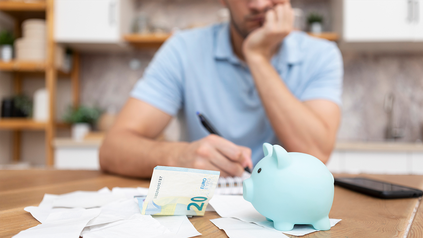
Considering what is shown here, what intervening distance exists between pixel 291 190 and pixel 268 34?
725mm

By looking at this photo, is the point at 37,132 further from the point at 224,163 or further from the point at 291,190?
the point at 291,190

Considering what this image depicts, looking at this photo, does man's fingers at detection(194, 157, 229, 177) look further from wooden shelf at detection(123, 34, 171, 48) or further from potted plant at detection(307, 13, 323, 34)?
potted plant at detection(307, 13, 323, 34)

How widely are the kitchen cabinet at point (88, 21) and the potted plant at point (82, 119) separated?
1.76ft

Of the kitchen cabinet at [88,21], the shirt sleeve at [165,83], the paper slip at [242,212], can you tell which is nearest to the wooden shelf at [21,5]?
the kitchen cabinet at [88,21]

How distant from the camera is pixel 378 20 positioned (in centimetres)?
215

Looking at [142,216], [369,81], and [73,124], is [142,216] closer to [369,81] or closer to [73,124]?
[73,124]

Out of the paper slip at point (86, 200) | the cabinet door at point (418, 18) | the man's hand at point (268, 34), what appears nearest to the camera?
the paper slip at point (86, 200)

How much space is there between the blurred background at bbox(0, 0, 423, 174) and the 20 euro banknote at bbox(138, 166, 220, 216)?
1.83 metres

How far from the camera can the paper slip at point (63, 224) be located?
303mm

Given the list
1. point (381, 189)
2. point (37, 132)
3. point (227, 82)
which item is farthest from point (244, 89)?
point (37, 132)

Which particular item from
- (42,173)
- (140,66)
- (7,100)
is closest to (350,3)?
(140,66)

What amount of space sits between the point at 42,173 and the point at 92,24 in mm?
1712

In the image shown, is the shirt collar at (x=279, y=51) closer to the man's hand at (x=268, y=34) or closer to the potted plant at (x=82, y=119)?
the man's hand at (x=268, y=34)

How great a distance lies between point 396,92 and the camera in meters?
2.49
